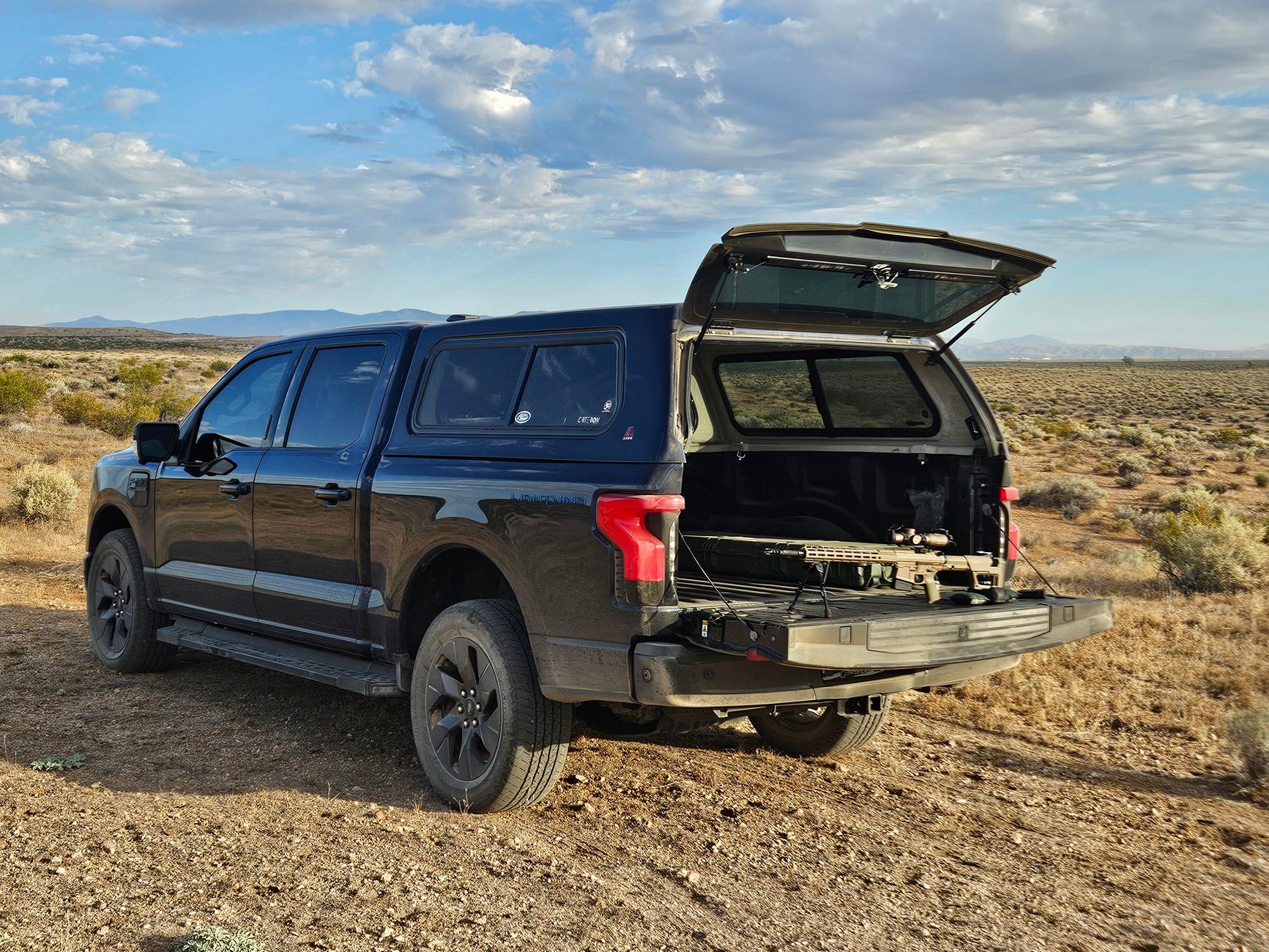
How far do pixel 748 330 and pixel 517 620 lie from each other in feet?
5.05

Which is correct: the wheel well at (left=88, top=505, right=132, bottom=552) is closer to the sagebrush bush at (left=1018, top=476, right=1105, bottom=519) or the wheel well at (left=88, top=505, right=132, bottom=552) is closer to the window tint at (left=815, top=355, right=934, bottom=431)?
the window tint at (left=815, top=355, right=934, bottom=431)

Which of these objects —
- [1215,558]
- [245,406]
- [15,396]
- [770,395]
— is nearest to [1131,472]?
[1215,558]

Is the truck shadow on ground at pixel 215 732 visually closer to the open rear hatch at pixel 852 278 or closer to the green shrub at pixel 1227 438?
the open rear hatch at pixel 852 278

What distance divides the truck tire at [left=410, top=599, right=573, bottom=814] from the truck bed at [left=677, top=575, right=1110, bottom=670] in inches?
29.2

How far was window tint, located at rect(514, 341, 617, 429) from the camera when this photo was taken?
15.1 feet

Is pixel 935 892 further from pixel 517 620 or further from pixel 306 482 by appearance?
pixel 306 482

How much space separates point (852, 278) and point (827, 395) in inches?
48.6

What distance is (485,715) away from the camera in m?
4.84

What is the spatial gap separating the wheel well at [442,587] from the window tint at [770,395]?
178 centimetres

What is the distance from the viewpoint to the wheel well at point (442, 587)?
5266 millimetres

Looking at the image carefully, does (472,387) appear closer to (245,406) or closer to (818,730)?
(245,406)

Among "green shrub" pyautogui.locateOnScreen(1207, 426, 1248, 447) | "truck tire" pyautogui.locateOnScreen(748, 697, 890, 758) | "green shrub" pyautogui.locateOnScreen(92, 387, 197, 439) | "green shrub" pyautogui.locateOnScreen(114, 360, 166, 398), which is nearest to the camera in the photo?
"truck tire" pyautogui.locateOnScreen(748, 697, 890, 758)

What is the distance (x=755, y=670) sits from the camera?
4258 mm

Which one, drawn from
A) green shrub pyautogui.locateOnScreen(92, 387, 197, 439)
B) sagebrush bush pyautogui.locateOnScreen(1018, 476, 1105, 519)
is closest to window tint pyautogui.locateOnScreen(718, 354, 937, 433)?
sagebrush bush pyautogui.locateOnScreen(1018, 476, 1105, 519)
